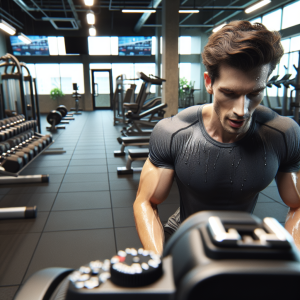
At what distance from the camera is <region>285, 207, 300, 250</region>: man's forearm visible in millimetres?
783

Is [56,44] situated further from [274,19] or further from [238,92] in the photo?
[238,92]

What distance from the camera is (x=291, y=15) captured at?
26.7ft

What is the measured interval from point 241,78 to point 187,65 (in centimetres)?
1310

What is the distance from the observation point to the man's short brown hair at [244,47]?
0.67 meters

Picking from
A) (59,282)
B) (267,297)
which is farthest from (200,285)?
(59,282)

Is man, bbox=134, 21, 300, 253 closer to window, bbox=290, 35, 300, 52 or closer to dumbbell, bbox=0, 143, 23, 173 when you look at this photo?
dumbbell, bbox=0, 143, 23, 173

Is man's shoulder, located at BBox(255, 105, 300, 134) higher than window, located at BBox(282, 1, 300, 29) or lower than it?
lower

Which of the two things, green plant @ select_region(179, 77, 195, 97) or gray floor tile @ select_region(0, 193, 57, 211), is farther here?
green plant @ select_region(179, 77, 195, 97)

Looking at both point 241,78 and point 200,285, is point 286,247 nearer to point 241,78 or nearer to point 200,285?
point 200,285

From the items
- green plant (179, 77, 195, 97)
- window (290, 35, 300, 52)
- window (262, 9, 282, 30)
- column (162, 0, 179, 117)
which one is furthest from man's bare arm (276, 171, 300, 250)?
green plant (179, 77, 195, 97)

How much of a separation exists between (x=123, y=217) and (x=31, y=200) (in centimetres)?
94

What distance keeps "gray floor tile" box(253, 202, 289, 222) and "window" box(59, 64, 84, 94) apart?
455 inches

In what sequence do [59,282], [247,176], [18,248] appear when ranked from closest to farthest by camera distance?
1. [59,282]
2. [247,176]
3. [18,248]

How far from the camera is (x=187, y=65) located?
43.0 ft
